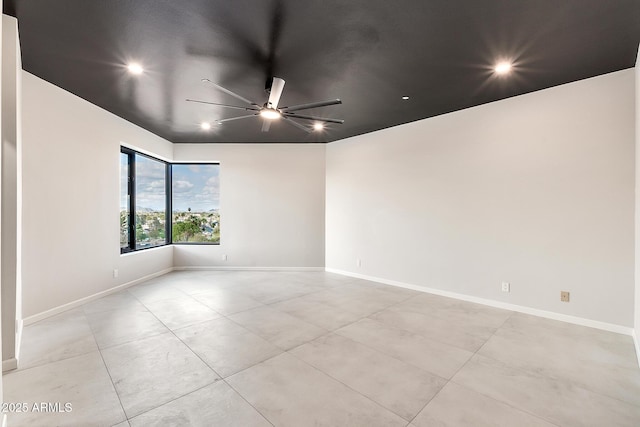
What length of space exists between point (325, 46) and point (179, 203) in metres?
5.12

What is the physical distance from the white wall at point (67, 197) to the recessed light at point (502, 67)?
5.18m

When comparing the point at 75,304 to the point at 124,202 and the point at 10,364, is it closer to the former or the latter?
the point at 10,364

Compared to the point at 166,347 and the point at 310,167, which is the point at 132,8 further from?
the point at 310,167

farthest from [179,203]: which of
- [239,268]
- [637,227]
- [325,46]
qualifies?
[637,227]

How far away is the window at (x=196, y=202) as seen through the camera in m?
6.44

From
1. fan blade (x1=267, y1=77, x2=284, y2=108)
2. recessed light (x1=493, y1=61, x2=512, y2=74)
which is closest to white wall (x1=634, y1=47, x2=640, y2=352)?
recessed light (x1=493, y1=61, x2=512, y2=74)

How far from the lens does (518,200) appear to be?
3.78m

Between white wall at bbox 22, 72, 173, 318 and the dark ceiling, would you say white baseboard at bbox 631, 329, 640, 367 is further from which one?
white wall at bbox 22, 72, 173, 318

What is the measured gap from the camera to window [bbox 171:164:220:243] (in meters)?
6.44

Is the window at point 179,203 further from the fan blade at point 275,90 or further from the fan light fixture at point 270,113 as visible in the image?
the fan blade at point 275,90

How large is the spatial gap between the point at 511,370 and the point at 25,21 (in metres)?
4.98

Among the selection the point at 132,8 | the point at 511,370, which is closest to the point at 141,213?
the point at 132,8

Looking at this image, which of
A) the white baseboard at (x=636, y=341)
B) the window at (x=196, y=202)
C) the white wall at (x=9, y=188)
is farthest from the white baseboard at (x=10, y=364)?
the white baseboard at (x=636, y=341)

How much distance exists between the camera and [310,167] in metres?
6.35
